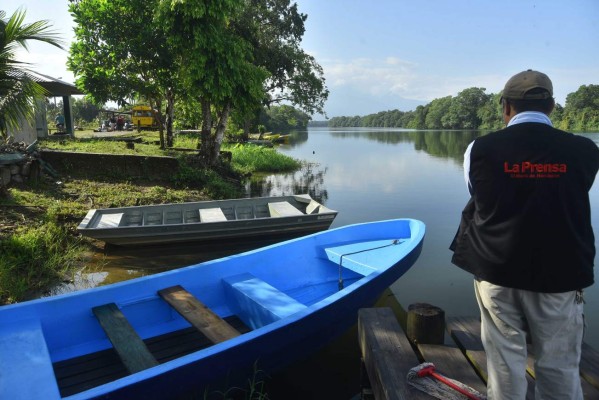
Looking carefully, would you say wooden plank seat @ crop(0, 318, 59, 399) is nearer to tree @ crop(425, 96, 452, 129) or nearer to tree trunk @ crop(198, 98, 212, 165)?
tree trunk @ crop(198, 98, 212, 165)

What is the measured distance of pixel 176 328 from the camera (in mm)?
4414

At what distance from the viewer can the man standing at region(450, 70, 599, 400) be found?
6.19 ft

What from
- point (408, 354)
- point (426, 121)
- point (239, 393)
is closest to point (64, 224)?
point (239, 393)

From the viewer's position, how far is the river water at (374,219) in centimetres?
471

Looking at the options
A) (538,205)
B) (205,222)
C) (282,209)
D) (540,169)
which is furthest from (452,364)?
(282,209)

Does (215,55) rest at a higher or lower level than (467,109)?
lower

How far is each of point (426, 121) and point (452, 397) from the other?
11278cm

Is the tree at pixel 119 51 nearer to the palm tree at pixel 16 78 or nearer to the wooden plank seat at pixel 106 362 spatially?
the palm tree at pixel 16 78

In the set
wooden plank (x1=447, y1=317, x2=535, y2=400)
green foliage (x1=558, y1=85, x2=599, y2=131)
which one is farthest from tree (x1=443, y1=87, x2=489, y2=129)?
wooden plank (x1=447, y1=317, x2=535, y2=400)

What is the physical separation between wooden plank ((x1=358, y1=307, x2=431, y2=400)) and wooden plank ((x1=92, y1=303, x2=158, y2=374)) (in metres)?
1.63

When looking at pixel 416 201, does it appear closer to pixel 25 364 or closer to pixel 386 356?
pixel 386 356

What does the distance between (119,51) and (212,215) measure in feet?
25.4

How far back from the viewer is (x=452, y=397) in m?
2.57

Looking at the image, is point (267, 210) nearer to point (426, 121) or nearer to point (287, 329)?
point (287, 329)
